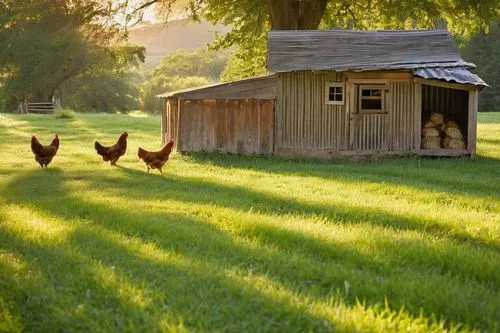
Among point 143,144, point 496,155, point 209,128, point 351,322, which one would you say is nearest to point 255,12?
point 143,144

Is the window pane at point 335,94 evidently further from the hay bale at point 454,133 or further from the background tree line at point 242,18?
the background tree line at point 242,18

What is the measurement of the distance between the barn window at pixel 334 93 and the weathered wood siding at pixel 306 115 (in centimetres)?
13

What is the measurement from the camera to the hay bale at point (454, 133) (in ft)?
65.8

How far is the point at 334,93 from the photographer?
2000 centimetres

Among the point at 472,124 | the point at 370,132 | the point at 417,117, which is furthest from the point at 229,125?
the point at 472,124

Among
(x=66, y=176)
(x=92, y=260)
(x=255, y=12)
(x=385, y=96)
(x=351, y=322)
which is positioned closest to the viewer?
(x=351, y=322)

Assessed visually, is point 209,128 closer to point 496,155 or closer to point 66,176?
point 66,176

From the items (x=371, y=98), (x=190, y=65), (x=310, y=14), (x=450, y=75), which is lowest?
(x=371, y=98)

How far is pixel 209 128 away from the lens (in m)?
20.2

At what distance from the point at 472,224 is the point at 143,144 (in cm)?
1821

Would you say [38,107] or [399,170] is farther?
[38,107]

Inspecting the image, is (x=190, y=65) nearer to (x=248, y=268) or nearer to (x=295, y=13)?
(x=295, y=13)

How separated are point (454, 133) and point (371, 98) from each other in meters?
3.04

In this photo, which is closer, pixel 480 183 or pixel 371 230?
pixel 371 230
